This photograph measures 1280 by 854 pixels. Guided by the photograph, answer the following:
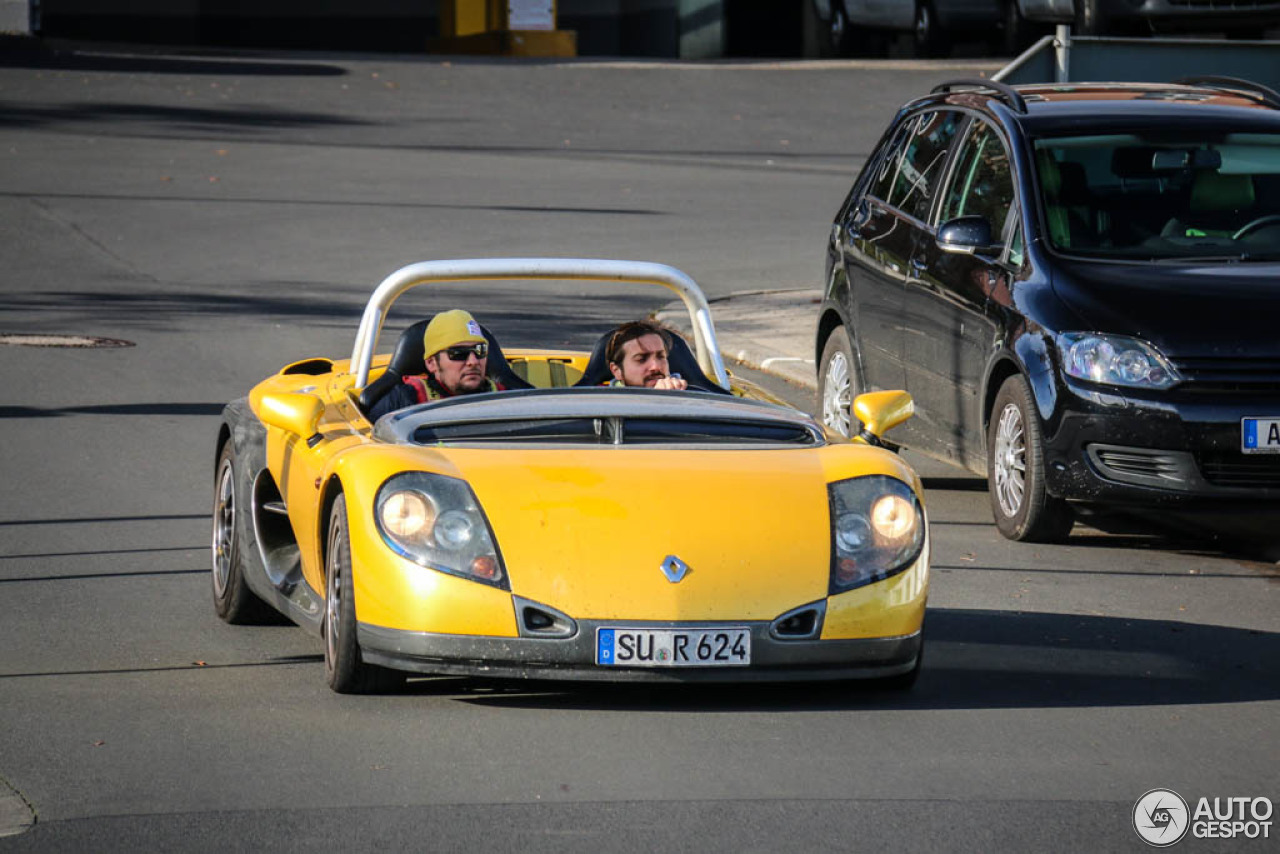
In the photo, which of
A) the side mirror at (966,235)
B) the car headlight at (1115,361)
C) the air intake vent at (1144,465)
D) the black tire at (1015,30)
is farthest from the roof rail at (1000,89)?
the black tire at (1015,30)

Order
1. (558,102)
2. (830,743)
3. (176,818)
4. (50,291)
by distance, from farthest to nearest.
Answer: (558,102) < (50,291) < (830,743) < (176,818)

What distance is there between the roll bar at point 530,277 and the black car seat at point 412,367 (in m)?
0.10

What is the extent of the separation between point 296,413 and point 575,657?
1.49m

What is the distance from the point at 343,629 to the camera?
7113 millimetres

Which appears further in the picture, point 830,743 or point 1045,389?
point 1045,389

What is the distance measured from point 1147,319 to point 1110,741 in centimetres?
338

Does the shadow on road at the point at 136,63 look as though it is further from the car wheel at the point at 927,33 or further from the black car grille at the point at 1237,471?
the black car grille at the point at 1237,471

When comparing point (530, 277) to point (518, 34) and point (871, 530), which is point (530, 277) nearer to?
point (871, 530)

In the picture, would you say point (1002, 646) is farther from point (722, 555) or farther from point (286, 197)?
point (286, 197)

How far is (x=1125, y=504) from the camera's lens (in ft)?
32.7

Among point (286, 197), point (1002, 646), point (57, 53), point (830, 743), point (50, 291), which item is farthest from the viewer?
point (57, 53)

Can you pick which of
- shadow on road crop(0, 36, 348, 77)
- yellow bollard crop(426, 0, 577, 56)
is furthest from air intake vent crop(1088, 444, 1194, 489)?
yellow bollard crop(426, 0, 577, 56)

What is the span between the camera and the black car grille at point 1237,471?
9742 mm

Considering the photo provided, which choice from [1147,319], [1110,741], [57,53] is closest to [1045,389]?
[1147,319]
